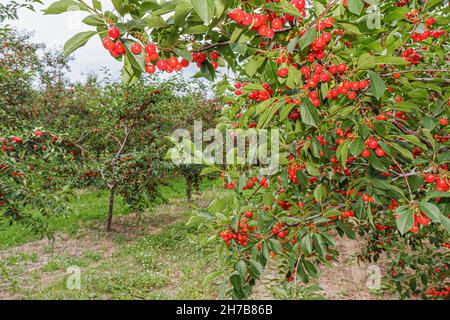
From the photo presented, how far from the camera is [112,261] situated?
584 cm

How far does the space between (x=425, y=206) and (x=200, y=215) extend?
128cm

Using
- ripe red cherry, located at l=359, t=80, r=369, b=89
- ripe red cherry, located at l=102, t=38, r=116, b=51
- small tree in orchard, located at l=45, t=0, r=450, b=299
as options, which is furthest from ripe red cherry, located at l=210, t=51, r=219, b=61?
ripe red cherry, located at l=359, t=80, r=369, b=89

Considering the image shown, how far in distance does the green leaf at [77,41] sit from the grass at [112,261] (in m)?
2.78

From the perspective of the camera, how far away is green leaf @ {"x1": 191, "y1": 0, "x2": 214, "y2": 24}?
0.84 meters

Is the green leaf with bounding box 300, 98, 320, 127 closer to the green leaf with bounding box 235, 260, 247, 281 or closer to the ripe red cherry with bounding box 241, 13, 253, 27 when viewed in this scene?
the ripe red cherry with bounding box 241, 13, 253, 27

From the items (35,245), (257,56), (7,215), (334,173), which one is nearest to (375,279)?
(334,173)

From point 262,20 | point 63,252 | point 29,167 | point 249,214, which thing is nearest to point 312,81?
point 262,20

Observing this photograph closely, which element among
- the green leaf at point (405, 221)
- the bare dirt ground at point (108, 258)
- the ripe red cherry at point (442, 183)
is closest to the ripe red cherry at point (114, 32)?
the green leaf at point (405, 221)

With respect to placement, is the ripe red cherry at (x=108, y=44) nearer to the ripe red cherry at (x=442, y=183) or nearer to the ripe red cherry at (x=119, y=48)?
the ripe red cherry at (x=119, y=48)

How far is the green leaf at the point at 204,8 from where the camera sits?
839 millimetres

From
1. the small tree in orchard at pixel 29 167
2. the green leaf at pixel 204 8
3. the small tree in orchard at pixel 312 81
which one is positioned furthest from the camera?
the small tree in orchard at pixel 29 167

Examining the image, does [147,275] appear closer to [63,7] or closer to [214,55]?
[214,55]

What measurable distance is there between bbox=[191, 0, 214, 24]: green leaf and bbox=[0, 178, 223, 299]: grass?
9.73 ft

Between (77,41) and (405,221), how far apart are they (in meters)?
1.49
